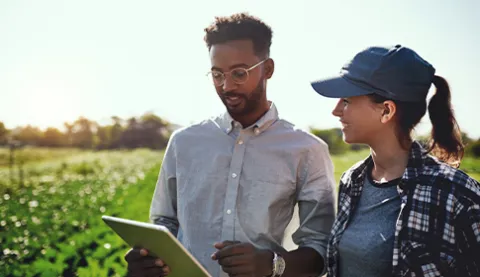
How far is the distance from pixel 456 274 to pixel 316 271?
30.5 inches

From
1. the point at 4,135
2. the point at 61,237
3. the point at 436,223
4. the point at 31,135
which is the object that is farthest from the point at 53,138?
the point at 436,223

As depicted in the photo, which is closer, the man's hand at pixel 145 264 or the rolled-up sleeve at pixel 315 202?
the man's hand at pixel 145 264

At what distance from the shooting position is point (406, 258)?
2.03 meters

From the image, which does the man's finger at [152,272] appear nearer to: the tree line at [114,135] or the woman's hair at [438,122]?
the woman's hair at [438,122]

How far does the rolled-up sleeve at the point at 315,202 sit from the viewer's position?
8.41 feet

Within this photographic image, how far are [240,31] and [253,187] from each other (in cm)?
81

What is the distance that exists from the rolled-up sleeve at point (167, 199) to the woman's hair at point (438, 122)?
45.6 inches

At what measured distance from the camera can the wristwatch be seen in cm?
232

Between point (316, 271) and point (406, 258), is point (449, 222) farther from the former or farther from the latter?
point (316, 271)

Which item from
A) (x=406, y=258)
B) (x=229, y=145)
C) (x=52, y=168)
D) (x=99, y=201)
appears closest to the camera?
(x=406, y=258)

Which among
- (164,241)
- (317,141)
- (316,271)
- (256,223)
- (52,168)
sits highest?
(317,141)

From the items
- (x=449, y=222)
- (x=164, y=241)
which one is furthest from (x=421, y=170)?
(x=164, y=241)

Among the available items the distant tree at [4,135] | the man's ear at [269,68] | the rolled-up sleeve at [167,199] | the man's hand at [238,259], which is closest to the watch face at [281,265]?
the man's hand at [238,259]

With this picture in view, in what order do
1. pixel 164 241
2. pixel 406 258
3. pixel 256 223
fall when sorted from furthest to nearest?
pixel 256 223
pixel 406 258
pixel 164 241
